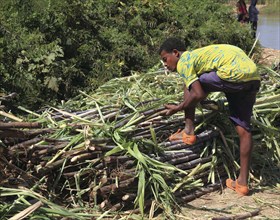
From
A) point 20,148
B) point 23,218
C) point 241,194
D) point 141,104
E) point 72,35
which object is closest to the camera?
point 23,218

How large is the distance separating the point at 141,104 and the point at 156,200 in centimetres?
100

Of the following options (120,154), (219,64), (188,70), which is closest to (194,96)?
(188,70)

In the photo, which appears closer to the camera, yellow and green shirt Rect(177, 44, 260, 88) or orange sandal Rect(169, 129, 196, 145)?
yellow and green shirt Rect(177, 44, 260, 88)

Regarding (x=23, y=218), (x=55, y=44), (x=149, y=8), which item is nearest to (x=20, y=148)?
(x=23, y=218)

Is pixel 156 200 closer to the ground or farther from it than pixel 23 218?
closer to the ground

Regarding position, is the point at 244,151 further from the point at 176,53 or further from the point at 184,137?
the point at 176,53

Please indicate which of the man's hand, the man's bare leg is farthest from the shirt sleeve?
the man's bare leg

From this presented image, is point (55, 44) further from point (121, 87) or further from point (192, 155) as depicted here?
point (192, 155)

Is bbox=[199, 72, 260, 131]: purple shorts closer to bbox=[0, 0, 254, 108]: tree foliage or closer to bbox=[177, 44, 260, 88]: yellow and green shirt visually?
bbox=[177, 44, 260, 88]: yellow and green shirt

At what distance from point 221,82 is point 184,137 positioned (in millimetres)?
560

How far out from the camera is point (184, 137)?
12.7 feet

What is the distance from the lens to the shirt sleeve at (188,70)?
3.69 m

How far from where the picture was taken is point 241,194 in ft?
12.6

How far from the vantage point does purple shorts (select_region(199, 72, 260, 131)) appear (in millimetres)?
3676
